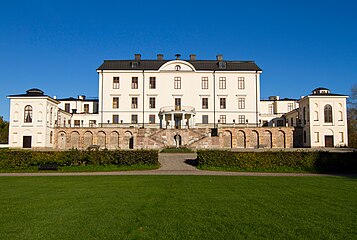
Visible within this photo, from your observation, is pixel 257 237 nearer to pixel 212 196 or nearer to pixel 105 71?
pixel 212 196

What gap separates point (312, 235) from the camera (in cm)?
603

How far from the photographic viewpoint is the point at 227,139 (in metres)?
45.3

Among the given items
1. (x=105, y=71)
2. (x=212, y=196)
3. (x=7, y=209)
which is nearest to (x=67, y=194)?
(x=7, y=209)

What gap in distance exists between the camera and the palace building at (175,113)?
44.2m

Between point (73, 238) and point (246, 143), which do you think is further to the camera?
point (246, 143)

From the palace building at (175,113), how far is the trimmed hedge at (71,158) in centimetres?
1838

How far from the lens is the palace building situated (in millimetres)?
44156

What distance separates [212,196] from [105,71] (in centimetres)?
4330

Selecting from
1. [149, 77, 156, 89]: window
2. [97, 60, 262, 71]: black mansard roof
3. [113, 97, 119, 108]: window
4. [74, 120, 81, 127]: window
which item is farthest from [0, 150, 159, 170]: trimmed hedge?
[74, 120, 81, 127]: window

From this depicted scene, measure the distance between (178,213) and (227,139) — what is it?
38.1m

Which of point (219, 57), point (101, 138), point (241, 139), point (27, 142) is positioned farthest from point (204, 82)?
point (27, 142)

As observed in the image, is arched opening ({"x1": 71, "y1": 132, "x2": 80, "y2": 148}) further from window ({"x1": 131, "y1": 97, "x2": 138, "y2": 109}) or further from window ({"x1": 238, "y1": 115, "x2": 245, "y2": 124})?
window ({"x1": 238, "y1": 115, "x2": 245, "y2": 124})

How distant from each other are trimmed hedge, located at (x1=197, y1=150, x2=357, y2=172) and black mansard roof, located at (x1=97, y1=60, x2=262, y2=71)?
103ft

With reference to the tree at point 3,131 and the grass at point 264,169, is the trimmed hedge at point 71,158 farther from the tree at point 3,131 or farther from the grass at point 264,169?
the tree at point 3,131
